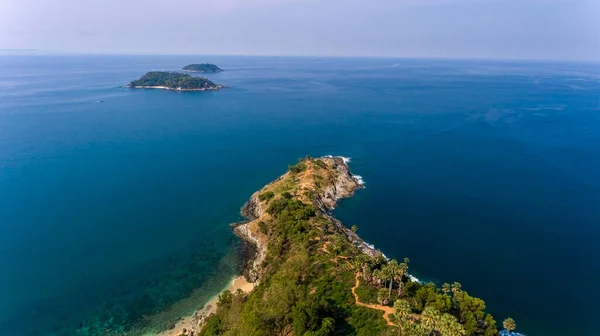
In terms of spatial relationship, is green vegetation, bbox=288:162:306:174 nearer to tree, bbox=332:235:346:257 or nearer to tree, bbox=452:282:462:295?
tree, bbox=332:235:346:257

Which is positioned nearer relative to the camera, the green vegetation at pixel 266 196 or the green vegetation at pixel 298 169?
the green vegetation at pixel 266 196

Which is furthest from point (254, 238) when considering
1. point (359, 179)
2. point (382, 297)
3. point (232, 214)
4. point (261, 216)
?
point (359, 179)

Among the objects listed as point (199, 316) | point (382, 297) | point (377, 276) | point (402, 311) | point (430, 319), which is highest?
point (430, 319)

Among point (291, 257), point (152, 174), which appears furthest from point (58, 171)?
point (291, 257)

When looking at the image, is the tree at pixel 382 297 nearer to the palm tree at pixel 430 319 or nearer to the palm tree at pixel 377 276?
the palm tree at pixel 377 276

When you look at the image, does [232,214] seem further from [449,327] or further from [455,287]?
[449,327]

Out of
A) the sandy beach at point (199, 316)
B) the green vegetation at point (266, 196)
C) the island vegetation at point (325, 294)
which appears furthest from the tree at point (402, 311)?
the green vegetation at point (266, 196)

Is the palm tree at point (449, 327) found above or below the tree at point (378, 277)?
above

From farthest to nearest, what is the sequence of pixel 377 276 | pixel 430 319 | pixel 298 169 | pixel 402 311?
pixel 298 169
pixel 377 276
pixel 402 311
pixel 430 319
